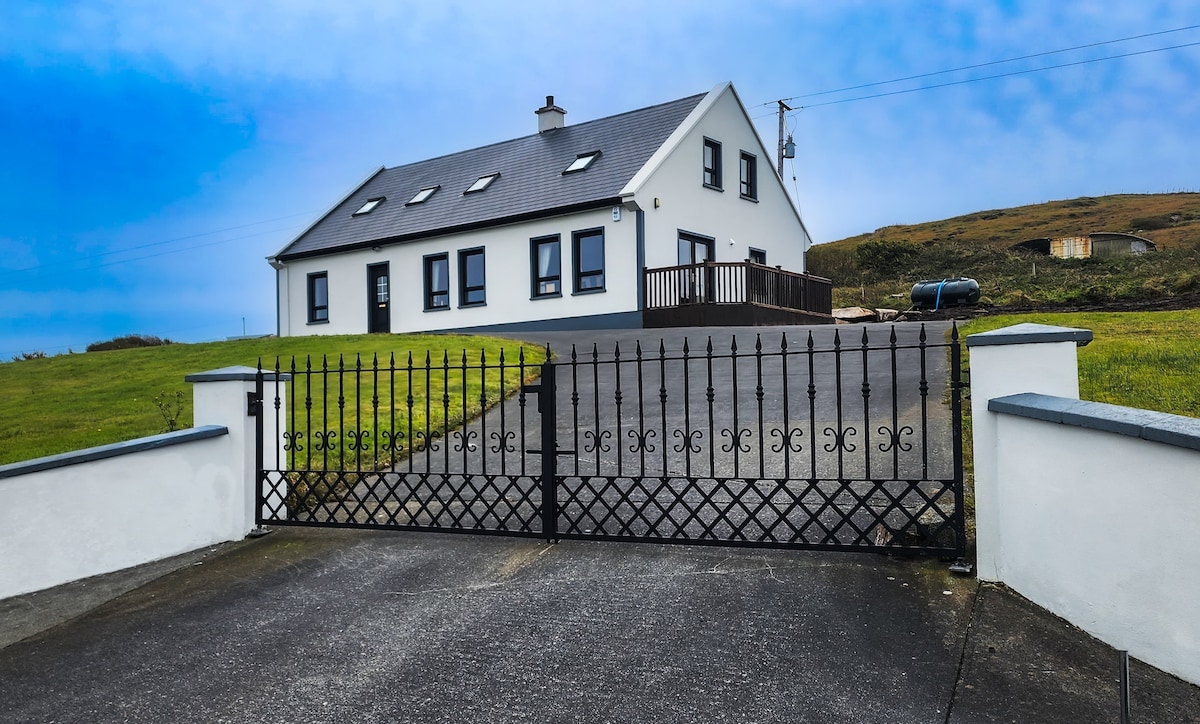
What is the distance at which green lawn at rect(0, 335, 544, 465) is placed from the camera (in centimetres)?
1058

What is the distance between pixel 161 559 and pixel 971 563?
6.13 metres

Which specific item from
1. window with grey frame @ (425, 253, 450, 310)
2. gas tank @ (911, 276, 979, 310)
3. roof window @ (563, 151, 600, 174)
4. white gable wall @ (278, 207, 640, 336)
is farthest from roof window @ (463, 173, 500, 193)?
gas tank @ (911, 276, 979, 310)

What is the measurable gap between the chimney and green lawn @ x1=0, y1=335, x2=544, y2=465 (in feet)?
40.2

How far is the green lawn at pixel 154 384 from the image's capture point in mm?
10578

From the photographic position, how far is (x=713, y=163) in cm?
2556

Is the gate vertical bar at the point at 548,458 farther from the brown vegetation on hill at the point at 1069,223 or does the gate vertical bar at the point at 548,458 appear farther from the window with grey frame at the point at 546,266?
the brown vegetation on hill at the point at 1069,223

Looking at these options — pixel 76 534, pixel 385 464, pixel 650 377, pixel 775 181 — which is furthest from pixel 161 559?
pixel 775 181

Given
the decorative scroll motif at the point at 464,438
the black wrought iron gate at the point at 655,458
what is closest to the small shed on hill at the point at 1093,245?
the black wrought iron gate at the point at 655,458

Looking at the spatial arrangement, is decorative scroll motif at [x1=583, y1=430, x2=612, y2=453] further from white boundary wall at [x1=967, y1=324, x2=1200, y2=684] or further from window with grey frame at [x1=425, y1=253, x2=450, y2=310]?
window with grey frame at [x1=425, y1=253, x2=450, y2=310]

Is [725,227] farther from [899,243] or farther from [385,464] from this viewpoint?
[899,243]

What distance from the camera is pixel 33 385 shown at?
16.5 metres

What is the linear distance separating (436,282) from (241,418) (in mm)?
20050

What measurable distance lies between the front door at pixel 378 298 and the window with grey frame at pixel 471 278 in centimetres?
328

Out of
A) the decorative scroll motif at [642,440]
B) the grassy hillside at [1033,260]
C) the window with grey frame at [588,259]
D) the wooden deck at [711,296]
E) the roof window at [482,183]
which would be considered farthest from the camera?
the roof window at [482,183]
